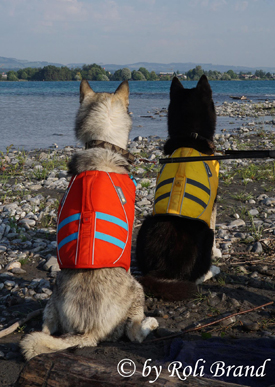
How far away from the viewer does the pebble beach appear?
3635 millimetres

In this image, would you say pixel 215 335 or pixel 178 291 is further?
pixel 178 291

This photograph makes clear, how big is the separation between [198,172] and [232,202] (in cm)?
277

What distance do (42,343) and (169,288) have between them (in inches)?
60.2

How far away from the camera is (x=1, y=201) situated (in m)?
7.09

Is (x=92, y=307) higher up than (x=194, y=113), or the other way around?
(x=194, y=113)

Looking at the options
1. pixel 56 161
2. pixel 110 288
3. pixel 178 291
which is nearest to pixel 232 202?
pixel 178 291

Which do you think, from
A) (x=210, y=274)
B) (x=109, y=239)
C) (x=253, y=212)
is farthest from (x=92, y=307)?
(x=253, y=212)

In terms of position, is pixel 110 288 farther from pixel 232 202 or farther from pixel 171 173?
pixel 232 202

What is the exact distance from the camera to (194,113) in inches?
190

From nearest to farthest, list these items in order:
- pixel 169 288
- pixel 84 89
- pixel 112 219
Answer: pixel 112 219, pixel 169 288, pixel 84 89

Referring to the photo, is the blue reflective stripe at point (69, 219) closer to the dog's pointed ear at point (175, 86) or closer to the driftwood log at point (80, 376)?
the driftwood log at point (80, 376)

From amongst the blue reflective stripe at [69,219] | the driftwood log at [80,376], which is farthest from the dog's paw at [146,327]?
the driftwood log at [80,376]

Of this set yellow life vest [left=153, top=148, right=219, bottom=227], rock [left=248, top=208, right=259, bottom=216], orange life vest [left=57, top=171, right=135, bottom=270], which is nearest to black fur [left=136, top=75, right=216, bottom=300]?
yellow life vest [left=153, top=148, right=219, bottom=227]

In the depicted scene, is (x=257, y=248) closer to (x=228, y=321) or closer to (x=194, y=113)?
(x=228, y=321)
